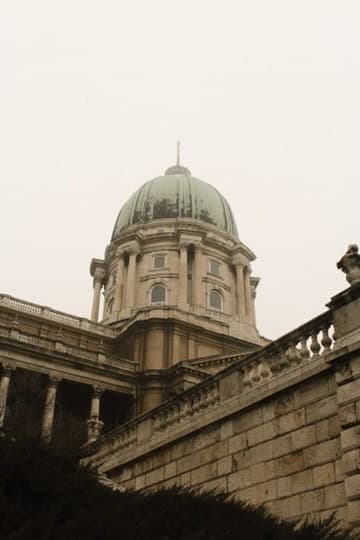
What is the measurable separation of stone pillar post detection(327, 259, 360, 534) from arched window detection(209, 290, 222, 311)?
4741 cm

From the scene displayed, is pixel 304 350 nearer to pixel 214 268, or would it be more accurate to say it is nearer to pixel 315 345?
pixel 315 345

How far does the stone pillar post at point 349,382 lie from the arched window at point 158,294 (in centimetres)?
4685

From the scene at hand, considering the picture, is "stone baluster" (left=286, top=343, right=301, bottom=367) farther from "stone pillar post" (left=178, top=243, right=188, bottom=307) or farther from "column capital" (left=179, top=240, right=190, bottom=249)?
"column capital" (left=179, top=240, right=190, bottom=249)

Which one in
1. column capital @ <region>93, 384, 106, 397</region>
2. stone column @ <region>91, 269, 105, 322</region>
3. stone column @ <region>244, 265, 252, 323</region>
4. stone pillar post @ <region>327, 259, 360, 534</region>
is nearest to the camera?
stone pillar post @ <region>327, 259, 360, 534</region>

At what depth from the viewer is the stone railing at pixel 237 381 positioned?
11.0 metres

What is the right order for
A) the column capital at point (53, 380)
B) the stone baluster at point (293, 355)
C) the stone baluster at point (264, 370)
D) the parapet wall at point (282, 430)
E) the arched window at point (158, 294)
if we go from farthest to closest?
the arched window at point (158, 294), the column capital at point (53, 380), the stone baluster at point (264, 370), the stone baluster at point (293, 355), the parapet wall at point (282, 430)

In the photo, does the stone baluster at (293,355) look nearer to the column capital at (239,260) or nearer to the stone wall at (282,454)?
the stone wall at (282,454)

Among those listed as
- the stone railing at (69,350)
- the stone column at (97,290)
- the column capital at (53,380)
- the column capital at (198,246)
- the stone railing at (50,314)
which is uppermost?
the column capital at (198,246)

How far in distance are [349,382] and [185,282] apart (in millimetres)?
47293

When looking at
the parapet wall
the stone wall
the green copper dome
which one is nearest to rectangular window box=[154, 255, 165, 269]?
the green copper dome

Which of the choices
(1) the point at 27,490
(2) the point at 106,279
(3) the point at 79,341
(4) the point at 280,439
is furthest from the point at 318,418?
(2) the point at 106,279

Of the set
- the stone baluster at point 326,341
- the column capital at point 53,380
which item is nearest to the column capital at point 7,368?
the column capital at point 53,380

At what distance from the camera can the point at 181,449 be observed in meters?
13.5

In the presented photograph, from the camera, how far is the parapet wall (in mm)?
9500
